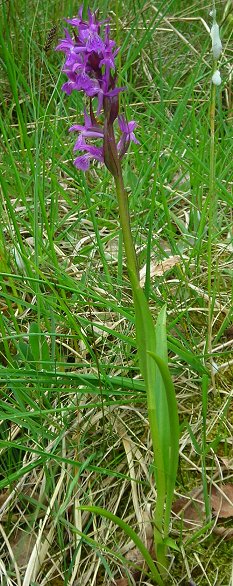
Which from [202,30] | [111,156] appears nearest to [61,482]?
[111,156]

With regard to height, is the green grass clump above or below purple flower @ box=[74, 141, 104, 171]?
below

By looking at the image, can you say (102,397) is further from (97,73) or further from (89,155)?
(97,73)

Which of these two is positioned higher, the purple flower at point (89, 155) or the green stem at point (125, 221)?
the purple flower at point (89, 155)

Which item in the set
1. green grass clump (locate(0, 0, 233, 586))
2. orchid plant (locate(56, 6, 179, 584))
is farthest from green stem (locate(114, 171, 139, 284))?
green grass clump (locate(0, 0, 233, 586))

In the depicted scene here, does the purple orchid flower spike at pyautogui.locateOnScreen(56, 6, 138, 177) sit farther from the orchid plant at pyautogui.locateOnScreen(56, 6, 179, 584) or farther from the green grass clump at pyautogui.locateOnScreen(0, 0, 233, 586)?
the green grass clump at pyautogui.locateOnScreen(0, 0, 233, 586)

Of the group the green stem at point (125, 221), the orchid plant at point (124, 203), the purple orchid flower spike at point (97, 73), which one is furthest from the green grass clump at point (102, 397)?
the purple orchid flower spike at point (97, 73)

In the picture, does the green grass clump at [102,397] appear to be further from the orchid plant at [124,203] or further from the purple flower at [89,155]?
the purple flower at [89,155]

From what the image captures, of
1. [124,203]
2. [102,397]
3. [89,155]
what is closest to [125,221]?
[124,203]

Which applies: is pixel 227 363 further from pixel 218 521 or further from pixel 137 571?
pixel 137 571
